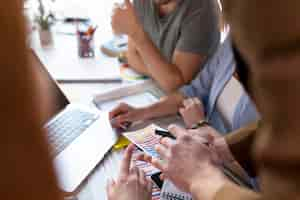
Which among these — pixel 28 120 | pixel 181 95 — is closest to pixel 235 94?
pixel 181 95

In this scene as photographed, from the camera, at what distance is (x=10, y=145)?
0.17 meters

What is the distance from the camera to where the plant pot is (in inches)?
69.7

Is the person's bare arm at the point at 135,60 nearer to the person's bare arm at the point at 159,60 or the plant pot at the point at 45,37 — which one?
the person's bare arm at the point at 159,60

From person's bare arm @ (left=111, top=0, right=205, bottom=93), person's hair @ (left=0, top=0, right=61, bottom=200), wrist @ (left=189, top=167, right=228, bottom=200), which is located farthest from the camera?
person's bare arm @ (left=111, top=0, right=205, bottom=93)

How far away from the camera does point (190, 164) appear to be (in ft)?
2.85

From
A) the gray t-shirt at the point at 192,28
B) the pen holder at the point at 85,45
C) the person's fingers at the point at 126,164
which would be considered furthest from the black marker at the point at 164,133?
the pen holder at the point at 85,45

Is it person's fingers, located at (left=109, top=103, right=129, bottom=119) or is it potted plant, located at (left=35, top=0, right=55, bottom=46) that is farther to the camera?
potted plant, located at (left=35, top=0, right=55, bottom=46)

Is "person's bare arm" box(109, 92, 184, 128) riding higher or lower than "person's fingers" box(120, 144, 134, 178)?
higher

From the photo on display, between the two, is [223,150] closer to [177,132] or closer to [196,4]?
[177,132]

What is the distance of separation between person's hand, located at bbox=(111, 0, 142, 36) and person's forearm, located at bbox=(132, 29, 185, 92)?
3 cm

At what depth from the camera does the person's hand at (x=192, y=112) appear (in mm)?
1284

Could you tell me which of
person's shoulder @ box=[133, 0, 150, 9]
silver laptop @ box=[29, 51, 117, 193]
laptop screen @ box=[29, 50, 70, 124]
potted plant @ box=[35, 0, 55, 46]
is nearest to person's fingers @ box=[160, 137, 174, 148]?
silver laptop @ box=[29, 51, 117, 193]

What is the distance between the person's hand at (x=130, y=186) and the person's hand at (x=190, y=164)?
55mm

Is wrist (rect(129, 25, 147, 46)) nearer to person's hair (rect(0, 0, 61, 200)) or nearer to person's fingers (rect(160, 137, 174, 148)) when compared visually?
person's fingers (rect(160, 137, 174, 148))
